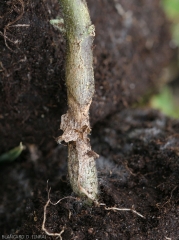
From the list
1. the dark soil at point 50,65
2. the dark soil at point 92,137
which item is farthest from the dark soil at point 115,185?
the dark soil at point 50,65

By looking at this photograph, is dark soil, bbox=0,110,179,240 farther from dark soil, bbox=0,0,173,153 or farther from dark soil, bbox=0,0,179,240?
dark soil, bbox=0,0,173,153

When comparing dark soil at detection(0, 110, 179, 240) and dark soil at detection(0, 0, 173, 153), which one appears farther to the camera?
dark soil at detection(0, 0, 173, 153)

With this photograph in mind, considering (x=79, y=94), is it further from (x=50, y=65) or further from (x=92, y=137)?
(x=92, y=137)

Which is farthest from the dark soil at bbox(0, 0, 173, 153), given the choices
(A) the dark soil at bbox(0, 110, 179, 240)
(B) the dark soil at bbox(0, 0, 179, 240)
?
(A) the dark soil at bbox(0, 110, 179, 240)

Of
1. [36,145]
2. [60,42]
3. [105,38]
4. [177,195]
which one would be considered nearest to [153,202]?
[177,195]

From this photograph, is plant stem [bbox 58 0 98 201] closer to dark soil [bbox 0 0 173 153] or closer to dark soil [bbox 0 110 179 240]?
A: dark soil [bbox 0 110 179 240]

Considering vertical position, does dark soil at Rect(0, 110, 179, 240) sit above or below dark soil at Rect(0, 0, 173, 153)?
below

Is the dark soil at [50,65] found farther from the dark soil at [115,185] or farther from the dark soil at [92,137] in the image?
the dark soil at [115,185]
